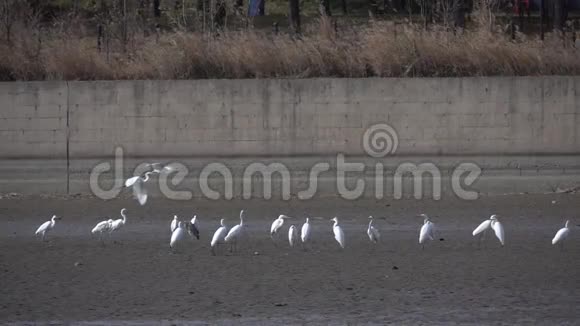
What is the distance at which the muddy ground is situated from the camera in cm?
895

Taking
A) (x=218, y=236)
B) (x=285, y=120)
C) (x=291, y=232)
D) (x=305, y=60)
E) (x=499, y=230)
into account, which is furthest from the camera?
(x=305, y=60)

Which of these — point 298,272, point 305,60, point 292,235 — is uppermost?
point 305,60

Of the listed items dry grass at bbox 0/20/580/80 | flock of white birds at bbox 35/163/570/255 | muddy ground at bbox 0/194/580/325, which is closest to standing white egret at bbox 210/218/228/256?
flock of white birds at bbox 35/163/570/255


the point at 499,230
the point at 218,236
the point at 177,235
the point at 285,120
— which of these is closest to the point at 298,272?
the point at 218,236

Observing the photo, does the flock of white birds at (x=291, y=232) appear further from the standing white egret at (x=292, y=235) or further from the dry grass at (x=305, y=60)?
the dry grass at (x=305, y=60)

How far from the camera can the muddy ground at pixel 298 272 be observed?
895 cm

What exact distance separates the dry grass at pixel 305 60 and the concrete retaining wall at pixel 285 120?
91 centimetres

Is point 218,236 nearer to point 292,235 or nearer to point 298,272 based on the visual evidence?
point 292,235

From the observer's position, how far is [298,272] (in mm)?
10805

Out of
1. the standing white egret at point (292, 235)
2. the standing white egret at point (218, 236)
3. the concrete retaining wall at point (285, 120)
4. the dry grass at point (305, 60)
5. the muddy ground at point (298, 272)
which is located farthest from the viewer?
the dry grass at point (305, 60)

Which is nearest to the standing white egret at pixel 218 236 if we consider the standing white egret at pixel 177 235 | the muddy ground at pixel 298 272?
the muddy ground at pixel 298 272

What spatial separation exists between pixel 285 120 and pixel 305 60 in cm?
168

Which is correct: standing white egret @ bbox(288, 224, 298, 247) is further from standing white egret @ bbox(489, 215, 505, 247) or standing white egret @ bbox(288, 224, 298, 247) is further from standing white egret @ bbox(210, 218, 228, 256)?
standing white egret @ bbox(489, 215, 505, 247)

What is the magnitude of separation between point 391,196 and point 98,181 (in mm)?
5186
